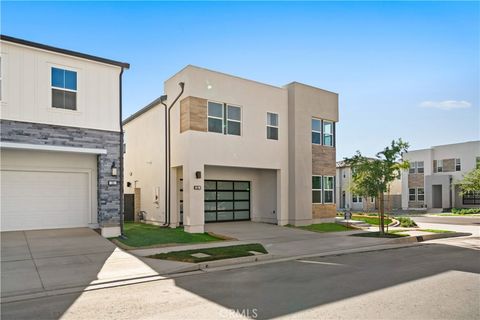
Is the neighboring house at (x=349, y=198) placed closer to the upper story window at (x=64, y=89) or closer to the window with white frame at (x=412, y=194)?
the window with white frame at (x=412, y=194)

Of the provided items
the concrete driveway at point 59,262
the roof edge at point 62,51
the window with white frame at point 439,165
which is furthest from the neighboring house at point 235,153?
the window with white frame at point 439,165

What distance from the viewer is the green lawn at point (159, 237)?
1231 cm

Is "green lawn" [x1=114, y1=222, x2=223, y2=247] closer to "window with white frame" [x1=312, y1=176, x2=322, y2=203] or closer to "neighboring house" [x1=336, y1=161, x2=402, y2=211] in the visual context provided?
"window with white frame" [x1=312, y1=176, x2=322, y2=203]

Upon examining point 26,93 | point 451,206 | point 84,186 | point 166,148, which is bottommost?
point 451,206

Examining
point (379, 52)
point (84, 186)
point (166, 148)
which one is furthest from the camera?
point (166, 148)

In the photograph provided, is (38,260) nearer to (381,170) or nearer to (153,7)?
(153,7)

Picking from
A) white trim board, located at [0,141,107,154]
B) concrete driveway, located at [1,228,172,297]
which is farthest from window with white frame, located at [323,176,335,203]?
concrete driveway, located at [1,228,172,297]

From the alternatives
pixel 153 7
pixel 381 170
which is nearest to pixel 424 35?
pixel 381 170

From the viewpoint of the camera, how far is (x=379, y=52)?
43.1 feet

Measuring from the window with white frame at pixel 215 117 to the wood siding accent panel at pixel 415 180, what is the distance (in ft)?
111

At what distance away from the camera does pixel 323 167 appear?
19734 millimetres

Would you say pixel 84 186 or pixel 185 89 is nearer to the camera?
pixel 84 186

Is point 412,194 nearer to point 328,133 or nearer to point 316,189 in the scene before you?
point 328,133

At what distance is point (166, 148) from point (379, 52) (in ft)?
32.8
